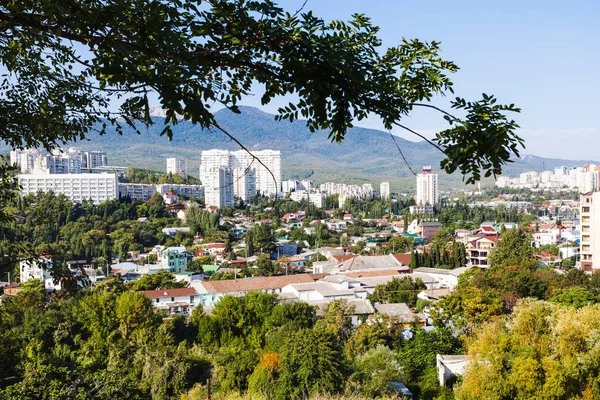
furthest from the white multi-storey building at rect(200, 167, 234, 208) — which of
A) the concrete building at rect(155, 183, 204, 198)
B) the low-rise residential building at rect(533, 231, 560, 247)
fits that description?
the low-rise residential building at rect(533, 231, 560, 247)

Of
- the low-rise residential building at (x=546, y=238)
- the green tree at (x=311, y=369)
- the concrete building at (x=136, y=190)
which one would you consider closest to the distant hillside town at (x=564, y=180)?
the low-rise residential building at (x=546, y=238)

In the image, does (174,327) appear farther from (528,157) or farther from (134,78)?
(528,157)

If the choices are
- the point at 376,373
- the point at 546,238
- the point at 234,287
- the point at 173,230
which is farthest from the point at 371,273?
the point at 173,230

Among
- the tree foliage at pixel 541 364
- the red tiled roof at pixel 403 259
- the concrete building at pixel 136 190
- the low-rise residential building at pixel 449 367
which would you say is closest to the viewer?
the tree foliage at pixel 541 364

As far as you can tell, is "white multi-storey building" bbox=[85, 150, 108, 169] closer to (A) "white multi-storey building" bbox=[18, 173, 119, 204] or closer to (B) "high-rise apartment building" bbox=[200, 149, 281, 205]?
(B) "high-rise apartment building" bbox=[200, 149, 281, 205]

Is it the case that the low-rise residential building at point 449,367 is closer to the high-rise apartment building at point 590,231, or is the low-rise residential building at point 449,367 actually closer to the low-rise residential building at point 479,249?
the high-rise apartment building at point 590,231

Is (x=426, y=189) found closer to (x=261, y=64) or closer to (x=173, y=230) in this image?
(x=173, y=230)
